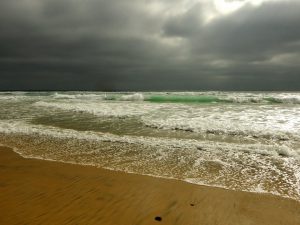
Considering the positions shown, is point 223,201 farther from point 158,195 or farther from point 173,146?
point 173,146

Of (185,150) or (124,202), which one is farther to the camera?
(185,150)

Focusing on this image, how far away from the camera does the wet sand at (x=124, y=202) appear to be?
367 cm

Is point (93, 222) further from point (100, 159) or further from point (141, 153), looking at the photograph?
point (141, 153)

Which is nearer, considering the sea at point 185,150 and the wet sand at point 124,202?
the wet sand at point 124,202

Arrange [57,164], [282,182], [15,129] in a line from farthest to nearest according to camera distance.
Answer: [15,129] → [57,164] → [282,182]

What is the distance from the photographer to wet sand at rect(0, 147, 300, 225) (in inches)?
145

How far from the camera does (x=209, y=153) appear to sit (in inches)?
291

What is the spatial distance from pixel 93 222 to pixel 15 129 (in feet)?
30.3

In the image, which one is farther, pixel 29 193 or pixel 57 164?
pixel 57 164

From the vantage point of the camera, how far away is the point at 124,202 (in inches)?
165

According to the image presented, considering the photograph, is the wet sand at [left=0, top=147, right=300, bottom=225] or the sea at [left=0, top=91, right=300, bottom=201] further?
the sea at [left=0, top=91, right=300, bottom=201]

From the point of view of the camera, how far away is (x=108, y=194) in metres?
4.49

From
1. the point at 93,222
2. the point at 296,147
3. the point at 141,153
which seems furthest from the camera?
the point at 296,147

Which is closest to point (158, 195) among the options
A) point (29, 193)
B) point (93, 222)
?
point (93, 222)
